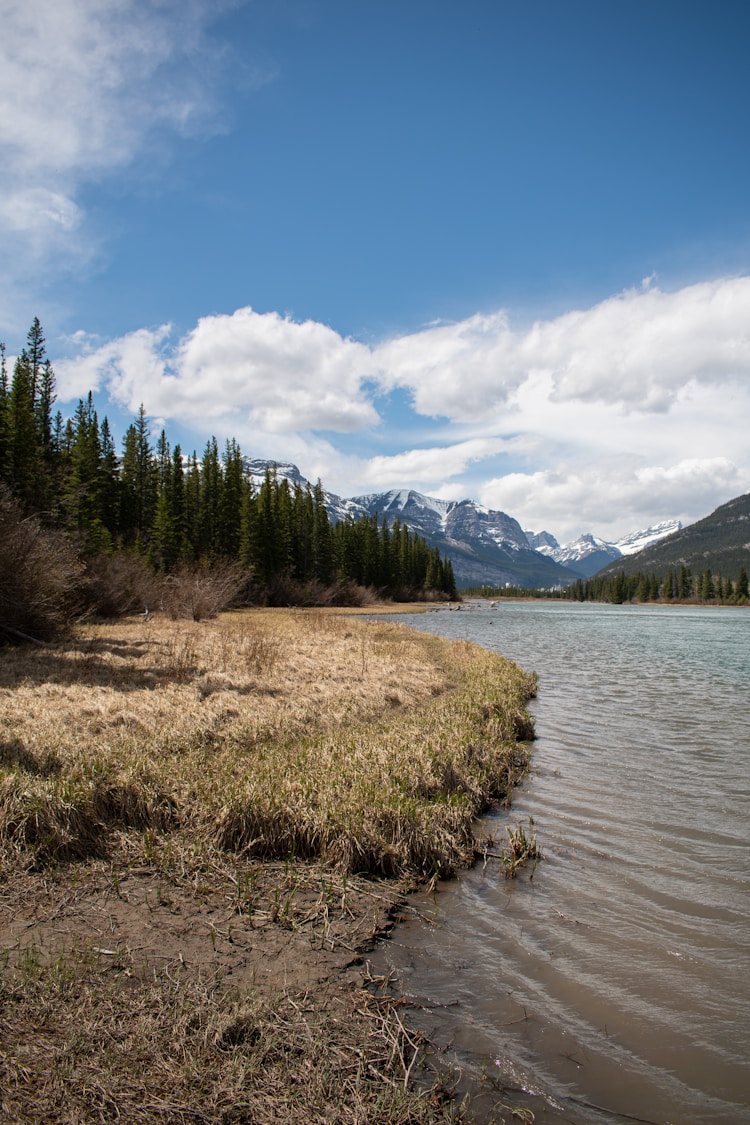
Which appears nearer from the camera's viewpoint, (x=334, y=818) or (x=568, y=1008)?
(x=568, y=1008)

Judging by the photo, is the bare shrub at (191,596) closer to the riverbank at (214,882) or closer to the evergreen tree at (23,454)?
the evergreen tree at (23,454)

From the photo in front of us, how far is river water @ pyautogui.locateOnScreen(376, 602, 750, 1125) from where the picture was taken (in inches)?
152

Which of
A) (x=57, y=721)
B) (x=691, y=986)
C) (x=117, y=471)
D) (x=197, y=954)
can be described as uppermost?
(x=117, y=471)

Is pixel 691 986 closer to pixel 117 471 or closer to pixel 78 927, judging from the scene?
pixel 78 927

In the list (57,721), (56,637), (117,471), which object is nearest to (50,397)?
(117,471)

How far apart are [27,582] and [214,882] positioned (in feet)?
50.8

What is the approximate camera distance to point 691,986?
4.98m

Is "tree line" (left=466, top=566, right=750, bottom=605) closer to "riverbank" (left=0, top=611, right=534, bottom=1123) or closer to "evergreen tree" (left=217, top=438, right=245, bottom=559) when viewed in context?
"evergreen tree" (left=217, top=438, right=245, bottom=559)

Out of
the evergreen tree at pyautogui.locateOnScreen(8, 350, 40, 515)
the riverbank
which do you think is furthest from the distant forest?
the riverbank

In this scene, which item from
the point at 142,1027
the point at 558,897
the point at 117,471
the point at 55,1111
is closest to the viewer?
the point at 55,1111

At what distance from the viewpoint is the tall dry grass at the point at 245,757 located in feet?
21.6

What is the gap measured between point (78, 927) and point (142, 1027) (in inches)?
66.7

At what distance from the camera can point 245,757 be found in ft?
29.7

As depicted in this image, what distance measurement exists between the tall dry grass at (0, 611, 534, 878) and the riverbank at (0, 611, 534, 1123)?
0.13 ft
